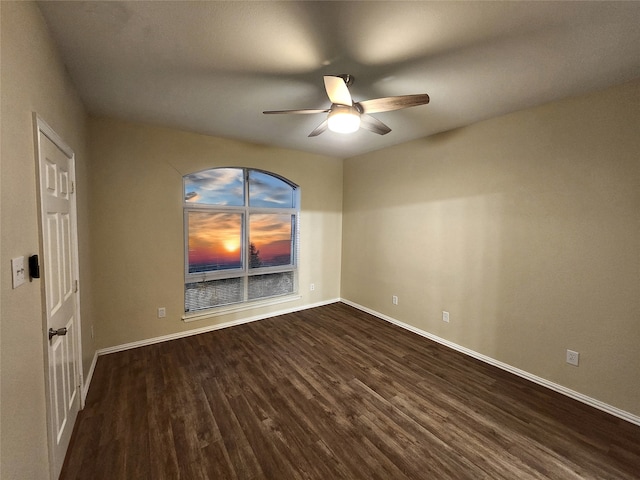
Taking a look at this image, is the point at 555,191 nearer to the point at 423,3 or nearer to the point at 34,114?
the point at 423,3

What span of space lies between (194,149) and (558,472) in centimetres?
430

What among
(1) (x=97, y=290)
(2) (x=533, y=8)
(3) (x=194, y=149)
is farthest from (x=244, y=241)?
(2) (x=533, y=8)

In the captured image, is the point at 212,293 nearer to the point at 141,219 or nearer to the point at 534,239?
the point at 141,219

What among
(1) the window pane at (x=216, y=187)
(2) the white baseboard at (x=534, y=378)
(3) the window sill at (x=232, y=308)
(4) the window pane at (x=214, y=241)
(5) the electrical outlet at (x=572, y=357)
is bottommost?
(2) the white baseboard at (x=534, y=378)

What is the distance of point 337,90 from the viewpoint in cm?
174

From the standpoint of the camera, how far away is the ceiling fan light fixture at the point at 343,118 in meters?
1.89

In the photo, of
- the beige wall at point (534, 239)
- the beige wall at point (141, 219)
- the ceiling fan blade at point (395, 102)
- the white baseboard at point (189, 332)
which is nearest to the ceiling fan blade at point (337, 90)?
the ceiling fan blade at point (395, 102)

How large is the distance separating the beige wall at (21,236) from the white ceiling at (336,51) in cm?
36

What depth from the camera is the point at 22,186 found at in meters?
1.12

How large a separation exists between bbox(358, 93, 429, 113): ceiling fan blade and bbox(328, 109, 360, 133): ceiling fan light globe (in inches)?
3.9

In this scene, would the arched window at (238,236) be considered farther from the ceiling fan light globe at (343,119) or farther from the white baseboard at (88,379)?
the ceiling fan light globe at (343,119)

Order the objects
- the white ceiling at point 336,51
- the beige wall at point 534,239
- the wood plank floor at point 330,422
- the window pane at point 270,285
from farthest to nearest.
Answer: the window pane at point 270,285 → the beige wall at point 534,239 → the wood plank floor at point 330,422 → the white ceiling at point 336,51

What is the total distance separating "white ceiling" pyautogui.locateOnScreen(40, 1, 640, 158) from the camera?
1.37 metres

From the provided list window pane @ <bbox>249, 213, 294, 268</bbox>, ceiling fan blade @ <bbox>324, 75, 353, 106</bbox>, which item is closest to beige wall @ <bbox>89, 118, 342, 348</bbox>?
window pane @ <bbox>249, 213, 294, 268</bbox>
